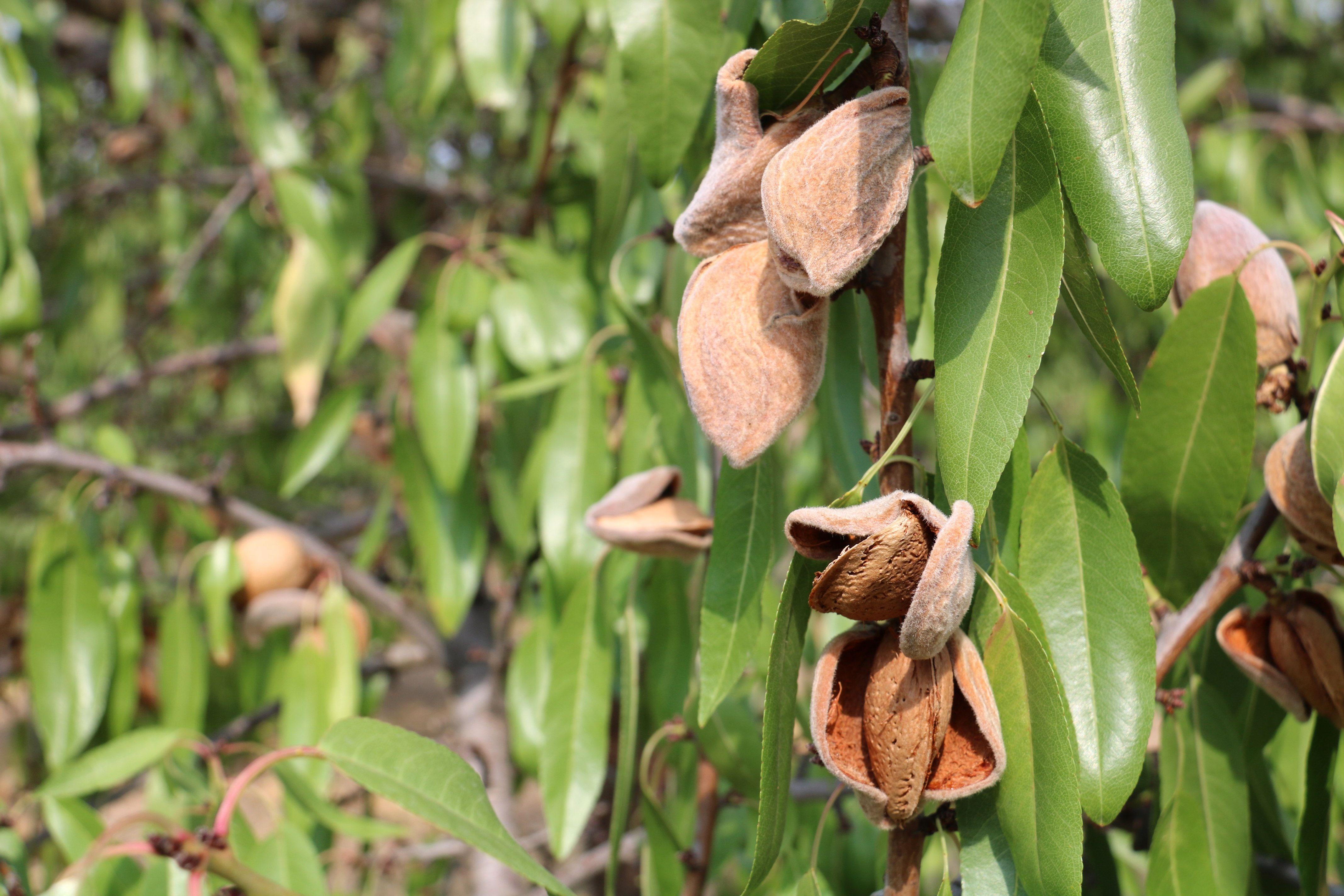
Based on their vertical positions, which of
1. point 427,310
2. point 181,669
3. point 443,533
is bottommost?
point 181,669

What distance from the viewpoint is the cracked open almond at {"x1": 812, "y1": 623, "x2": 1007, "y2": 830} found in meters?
0.44

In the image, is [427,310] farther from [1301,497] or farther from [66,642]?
[1301,497]

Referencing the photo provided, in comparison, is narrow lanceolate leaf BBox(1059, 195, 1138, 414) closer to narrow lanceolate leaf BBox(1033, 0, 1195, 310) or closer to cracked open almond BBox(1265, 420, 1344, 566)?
narrow lanceolate leaf BBox(1033, 0, 1195, 310)

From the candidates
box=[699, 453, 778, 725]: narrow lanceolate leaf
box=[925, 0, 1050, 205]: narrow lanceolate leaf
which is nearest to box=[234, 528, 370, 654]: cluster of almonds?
box=[699, 453, 778, 725]: narrow lanceolate leaf

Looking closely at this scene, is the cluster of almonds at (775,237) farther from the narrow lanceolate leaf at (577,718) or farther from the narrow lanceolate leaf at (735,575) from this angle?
the narrow lanceolate leaf at (577,718)

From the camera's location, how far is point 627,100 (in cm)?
62

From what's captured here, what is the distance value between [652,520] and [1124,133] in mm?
393

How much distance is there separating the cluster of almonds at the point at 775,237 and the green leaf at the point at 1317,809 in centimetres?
41

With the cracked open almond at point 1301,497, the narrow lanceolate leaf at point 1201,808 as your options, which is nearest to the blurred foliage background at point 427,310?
the narrow lanceolate leaf at point 1201,808

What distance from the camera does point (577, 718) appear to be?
32.6 inches

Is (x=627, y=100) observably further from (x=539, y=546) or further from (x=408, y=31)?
(x=408, y=31)

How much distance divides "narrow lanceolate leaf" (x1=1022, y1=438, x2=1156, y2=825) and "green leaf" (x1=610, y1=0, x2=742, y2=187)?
0.30 meters

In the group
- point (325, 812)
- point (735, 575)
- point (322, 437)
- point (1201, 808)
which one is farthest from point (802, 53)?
point (322, 437)

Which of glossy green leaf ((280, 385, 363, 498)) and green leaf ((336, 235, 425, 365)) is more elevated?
green leaf ((336, 235, 425, 365))
